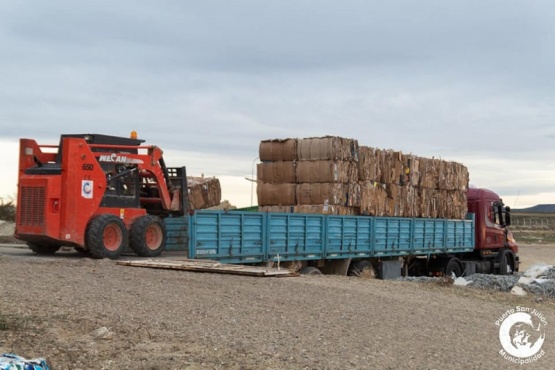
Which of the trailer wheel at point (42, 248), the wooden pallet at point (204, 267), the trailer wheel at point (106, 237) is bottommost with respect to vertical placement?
the wooden pallet at point (204, 267)

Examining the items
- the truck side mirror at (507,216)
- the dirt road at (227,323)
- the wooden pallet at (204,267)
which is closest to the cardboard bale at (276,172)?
the wooden pallet at (204,267)

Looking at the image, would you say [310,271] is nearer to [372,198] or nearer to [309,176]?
[309,176]

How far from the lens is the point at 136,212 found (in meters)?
16.8

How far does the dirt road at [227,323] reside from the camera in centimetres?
764

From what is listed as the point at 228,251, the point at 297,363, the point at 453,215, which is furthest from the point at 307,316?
the point at 453,215

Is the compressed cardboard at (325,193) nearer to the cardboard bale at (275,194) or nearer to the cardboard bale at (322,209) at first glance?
the cardboard bale at (322,209)

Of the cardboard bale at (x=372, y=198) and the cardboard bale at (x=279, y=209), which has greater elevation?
the cardboard bale at (x=372, y=198)

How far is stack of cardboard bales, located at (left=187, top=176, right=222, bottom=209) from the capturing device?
20391mm

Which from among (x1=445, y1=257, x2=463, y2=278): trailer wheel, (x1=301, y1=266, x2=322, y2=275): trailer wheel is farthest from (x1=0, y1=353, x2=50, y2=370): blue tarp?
(x1=445, y1=257, x2=463, y2=278): trailer wheel

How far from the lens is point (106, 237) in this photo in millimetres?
15789

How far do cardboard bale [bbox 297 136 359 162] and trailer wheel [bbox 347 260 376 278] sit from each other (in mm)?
2895

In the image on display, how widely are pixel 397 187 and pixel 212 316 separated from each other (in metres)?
13.2

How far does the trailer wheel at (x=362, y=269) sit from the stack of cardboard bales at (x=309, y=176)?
56.7 inches

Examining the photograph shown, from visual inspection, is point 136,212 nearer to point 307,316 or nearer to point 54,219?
point 54,219
